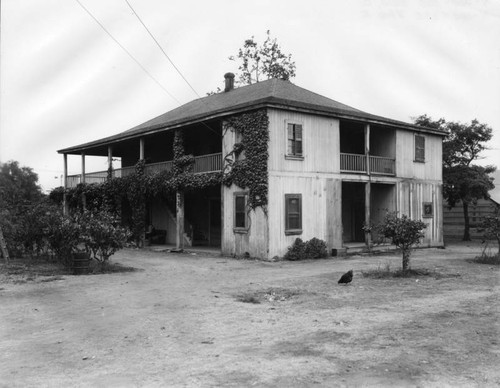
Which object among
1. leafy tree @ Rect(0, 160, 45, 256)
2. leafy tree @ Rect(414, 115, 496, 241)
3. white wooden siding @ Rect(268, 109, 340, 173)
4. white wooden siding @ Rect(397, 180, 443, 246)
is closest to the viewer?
leafy tree @ Rect(0, 160, 45, 256)

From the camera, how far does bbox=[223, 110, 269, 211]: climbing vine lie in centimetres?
1839

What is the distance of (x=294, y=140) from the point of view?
63.8ft

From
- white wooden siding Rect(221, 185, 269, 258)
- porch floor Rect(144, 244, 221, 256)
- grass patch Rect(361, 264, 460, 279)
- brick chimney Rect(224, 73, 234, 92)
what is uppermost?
brick chimney Rect(224, 73, 234, 92)

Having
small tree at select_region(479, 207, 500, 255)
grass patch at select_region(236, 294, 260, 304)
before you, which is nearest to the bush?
small tree at select_region(479, 207, 500, 255)

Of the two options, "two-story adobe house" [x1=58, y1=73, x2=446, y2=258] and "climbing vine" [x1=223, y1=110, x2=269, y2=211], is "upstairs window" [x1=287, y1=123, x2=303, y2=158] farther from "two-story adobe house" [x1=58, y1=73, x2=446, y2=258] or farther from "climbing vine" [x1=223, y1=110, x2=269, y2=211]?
"climbing vine" [x1=223, y1=110, x2=269, y2=211]

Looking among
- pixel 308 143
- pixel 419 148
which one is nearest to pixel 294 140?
pixel 308 143

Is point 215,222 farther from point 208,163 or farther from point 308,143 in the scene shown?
point 308,143

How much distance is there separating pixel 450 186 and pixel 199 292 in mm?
22082

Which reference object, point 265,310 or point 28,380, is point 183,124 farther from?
point 28,380

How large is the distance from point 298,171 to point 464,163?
1486 centimetres

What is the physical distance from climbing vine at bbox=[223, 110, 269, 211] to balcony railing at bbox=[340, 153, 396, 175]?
4752 millimetres

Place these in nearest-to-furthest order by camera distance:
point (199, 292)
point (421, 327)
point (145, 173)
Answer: point (421, 327), point (199, 292), point (145, 173)

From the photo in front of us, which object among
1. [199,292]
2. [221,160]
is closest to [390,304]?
[199,292]

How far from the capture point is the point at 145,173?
24906mm
